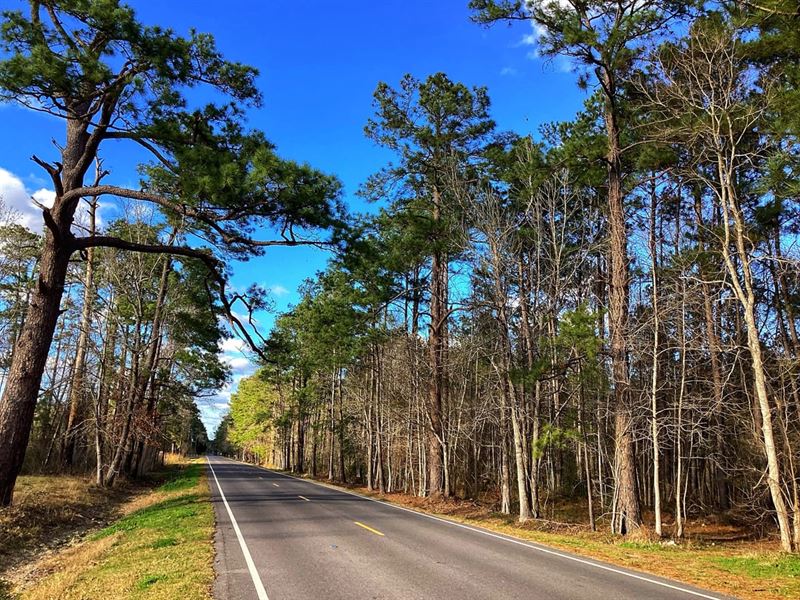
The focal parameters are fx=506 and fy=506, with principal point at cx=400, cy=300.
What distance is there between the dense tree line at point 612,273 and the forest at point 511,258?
125 millimetres

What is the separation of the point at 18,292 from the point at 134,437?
982cm

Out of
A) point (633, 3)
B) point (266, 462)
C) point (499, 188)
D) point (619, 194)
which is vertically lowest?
point (266, 462)

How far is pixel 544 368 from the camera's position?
1461 cm

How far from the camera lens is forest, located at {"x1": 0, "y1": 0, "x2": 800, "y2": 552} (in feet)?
35.1

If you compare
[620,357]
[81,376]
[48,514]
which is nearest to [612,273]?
[620,357]

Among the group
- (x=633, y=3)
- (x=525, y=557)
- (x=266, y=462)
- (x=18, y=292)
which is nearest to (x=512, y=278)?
(x=633, y=3)

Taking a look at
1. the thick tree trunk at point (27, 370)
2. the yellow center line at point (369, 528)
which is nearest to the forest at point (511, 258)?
the thick tree trunk at point (27, 370)

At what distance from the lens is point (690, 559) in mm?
9633

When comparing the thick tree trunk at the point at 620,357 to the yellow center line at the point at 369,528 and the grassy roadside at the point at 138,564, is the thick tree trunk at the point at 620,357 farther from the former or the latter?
the grassy roadside at the point at 138,564

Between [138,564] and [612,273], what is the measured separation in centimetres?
1343

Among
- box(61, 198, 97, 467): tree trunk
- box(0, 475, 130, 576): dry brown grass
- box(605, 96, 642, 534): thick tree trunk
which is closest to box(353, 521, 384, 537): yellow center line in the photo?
box(0, 475, 130, 576): dry brown grass

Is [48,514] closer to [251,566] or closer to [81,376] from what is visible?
[251,566]

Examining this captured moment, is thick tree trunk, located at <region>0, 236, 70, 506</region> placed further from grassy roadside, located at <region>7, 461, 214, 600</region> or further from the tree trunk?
the tree trunk

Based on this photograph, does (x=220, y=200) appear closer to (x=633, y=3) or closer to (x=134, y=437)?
(x=633, y=3)
